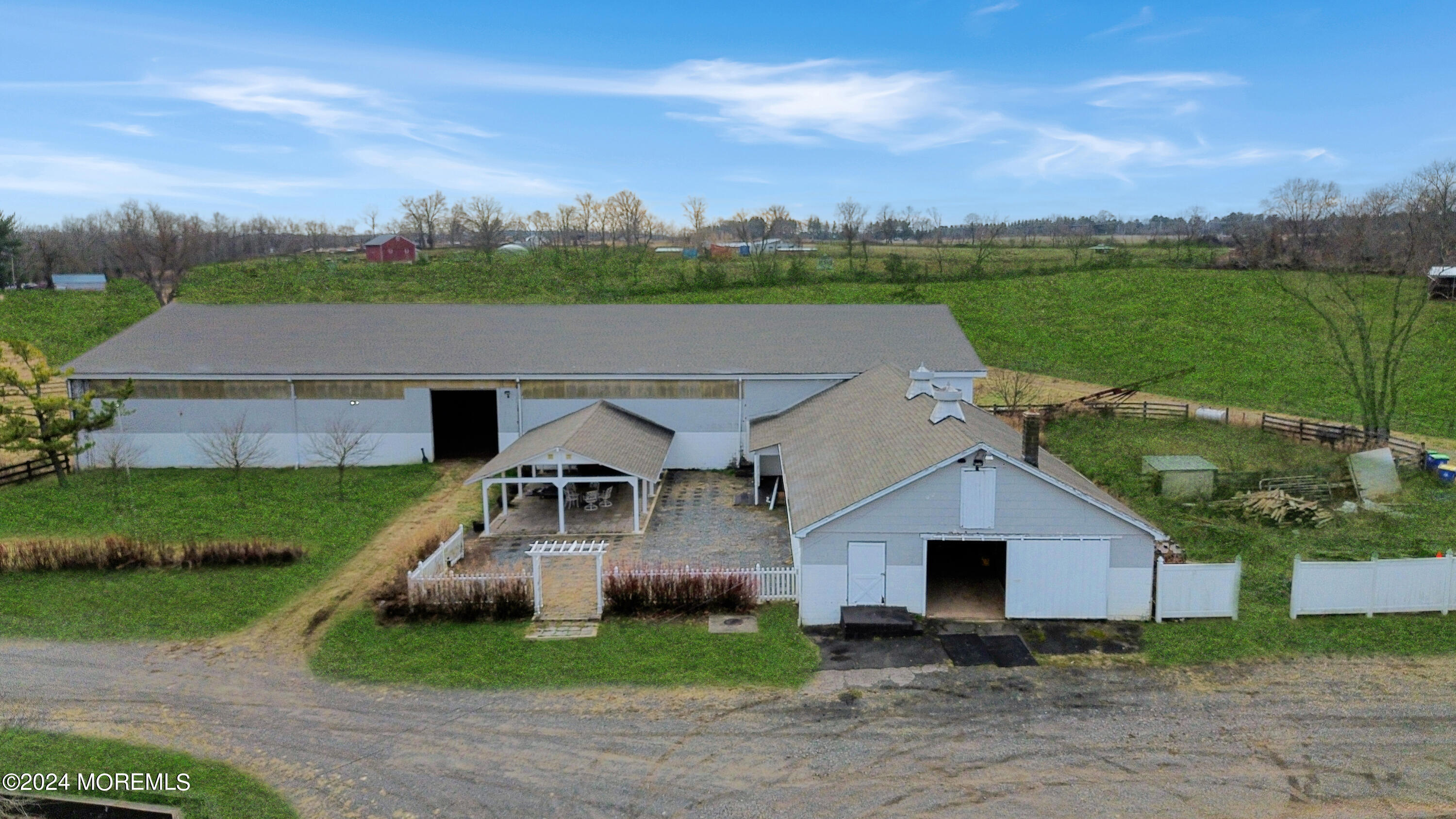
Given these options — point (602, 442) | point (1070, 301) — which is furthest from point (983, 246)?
point (602, 442)

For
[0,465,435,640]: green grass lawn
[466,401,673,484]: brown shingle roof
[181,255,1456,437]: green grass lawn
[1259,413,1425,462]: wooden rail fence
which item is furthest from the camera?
[181,255,1456,437]: green grass lawn

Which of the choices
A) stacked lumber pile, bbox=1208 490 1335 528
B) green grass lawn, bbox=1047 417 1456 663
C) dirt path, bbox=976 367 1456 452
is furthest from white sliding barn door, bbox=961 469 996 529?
dirt path, bbox=976 367 1456 452

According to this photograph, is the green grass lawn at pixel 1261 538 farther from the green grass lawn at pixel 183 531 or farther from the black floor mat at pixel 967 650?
the green grass lawn at pixel 183 531

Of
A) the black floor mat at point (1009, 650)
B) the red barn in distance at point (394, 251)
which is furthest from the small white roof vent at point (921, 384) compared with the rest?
the red barn in distance at point (394, 251)

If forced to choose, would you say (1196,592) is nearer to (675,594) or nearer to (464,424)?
(675,594)

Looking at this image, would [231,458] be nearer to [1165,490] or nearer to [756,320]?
[756,320]

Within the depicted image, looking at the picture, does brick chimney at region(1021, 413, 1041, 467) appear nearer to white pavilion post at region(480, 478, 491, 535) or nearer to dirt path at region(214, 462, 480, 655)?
white pavilion post at region(480, 478, 491, 535)
